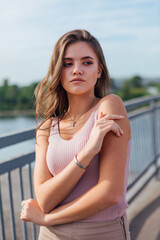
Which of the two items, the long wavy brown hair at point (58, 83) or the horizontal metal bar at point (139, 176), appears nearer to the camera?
the long wavy brown hair at point (58, 83)

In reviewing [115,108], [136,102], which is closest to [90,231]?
[115,108]

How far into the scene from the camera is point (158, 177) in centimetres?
478

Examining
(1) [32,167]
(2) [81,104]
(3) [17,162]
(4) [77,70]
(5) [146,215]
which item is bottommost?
(5) [146,215]

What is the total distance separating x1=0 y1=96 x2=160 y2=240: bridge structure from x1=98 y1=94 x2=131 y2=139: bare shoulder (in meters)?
0.60

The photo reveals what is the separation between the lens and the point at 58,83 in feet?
4.75

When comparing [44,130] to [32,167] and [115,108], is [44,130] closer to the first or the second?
[115,108]

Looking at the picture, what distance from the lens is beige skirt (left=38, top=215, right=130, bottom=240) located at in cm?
126

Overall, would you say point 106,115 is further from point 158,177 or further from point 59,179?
point 158,177

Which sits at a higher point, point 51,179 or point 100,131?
point 100,131

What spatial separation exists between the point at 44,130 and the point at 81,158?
33cm

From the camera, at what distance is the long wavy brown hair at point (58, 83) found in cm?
139

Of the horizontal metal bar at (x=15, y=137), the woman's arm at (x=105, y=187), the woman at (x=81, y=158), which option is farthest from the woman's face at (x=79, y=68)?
the horizontal metal bar at (x=15, y=137)

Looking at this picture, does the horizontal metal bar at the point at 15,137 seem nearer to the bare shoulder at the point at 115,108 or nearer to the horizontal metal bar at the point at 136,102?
the bare shoulder at the point at 115,108

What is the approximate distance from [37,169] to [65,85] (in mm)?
382
